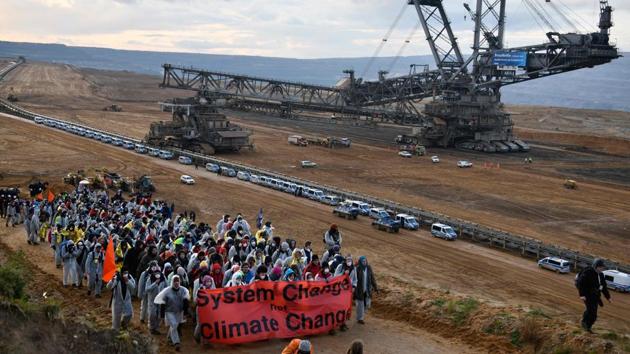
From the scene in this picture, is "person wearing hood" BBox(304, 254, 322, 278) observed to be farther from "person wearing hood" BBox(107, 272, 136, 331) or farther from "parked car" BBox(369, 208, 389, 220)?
"parked car" BBox(369, 208, 389, 220)

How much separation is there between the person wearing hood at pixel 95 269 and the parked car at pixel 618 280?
67.2ft

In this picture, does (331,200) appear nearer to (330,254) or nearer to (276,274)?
(330,254)

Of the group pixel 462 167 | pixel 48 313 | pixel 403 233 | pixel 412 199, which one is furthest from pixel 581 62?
pixel 48 313

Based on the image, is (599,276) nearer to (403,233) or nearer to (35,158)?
(403,233)

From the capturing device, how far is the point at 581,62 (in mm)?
79000

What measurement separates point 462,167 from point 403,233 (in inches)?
1328

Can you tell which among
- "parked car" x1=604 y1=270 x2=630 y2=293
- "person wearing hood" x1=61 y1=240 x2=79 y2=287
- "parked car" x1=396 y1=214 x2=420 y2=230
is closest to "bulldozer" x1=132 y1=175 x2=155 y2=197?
"parked car" x1=396 y1=214 x2=420 y2=230

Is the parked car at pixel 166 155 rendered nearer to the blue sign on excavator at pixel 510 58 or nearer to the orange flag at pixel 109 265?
the orange flag at pixel 109 265

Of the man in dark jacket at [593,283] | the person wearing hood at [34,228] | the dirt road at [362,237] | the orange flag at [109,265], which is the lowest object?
the dirt road at [362,237]

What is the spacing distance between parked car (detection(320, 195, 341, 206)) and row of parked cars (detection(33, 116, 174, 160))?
77.5ft

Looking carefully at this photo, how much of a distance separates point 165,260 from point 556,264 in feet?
65.4

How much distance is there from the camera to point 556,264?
1139 inches

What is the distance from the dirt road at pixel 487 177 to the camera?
41.6 meters

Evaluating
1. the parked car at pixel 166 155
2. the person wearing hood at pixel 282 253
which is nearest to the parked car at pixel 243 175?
the parked car at pixel 166 155
